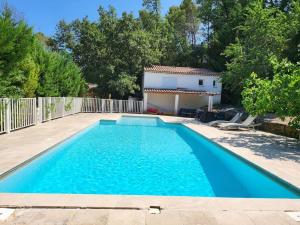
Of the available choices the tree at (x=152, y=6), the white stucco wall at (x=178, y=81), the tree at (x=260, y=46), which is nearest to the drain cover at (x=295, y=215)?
the tree at (x=260, y=46)

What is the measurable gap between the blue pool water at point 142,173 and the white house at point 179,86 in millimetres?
17810

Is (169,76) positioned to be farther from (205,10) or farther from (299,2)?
(299,2)

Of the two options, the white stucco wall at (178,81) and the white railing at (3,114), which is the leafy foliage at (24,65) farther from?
the white stucco wall at (178,81)

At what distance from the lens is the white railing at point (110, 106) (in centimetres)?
2644

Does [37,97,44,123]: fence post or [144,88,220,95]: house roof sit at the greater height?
[144,88,220,95]: house roof

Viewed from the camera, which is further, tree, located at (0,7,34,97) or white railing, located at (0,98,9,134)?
white railing, located at (0,98,9,134)

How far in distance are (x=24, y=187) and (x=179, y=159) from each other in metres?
4.99

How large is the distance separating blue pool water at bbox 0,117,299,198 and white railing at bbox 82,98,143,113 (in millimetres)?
14747

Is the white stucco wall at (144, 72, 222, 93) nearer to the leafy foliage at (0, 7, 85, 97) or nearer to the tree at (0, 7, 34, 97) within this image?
the leafy foliage at (0, 7, 85, 97)

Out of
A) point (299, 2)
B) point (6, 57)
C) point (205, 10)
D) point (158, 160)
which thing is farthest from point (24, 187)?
point (205, 10)

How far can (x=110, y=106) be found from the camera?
2716cm

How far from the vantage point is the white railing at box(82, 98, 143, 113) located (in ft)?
86.7

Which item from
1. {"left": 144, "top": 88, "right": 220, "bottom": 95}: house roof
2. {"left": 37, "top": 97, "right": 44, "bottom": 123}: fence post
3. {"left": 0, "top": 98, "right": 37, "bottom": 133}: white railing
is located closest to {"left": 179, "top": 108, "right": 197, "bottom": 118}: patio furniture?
{"left": 144, "top": 88, "right": 220, "bottom": 95}: house roof

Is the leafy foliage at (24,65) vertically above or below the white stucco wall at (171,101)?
above
